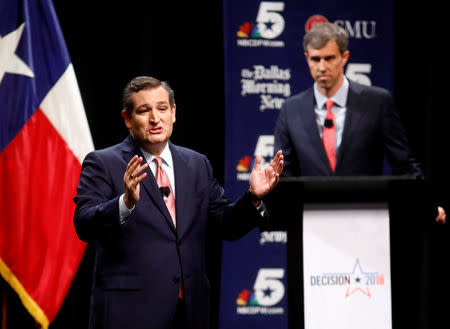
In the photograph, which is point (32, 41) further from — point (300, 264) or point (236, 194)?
point (300, 264)

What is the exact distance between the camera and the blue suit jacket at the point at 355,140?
3.60 m

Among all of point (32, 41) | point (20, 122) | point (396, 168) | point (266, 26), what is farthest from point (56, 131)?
point (396, 168)

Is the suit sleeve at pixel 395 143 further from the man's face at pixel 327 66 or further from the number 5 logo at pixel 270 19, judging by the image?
the number 5 logo at pixel 270 19

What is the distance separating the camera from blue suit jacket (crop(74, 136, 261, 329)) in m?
2.35

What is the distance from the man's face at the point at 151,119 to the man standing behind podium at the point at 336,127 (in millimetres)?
1218

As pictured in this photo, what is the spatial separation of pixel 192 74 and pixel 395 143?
1651 mm

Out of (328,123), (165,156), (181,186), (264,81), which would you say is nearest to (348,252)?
(181,186)

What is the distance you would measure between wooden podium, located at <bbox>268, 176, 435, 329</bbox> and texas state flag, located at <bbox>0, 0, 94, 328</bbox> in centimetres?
201

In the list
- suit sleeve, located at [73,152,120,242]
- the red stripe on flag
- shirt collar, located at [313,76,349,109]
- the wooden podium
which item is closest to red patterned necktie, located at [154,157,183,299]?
suit sleeve, located at [73,152,120,242]

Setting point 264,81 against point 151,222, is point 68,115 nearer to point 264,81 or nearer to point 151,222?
point 264,81

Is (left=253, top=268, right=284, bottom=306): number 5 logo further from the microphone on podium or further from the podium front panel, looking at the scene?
the podium front panel

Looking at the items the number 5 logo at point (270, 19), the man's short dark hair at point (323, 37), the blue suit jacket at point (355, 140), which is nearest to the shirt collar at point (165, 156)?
the blue suit jacket at point (355, 140)

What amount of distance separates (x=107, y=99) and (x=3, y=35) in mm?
967

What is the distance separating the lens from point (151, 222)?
7.96 ft
